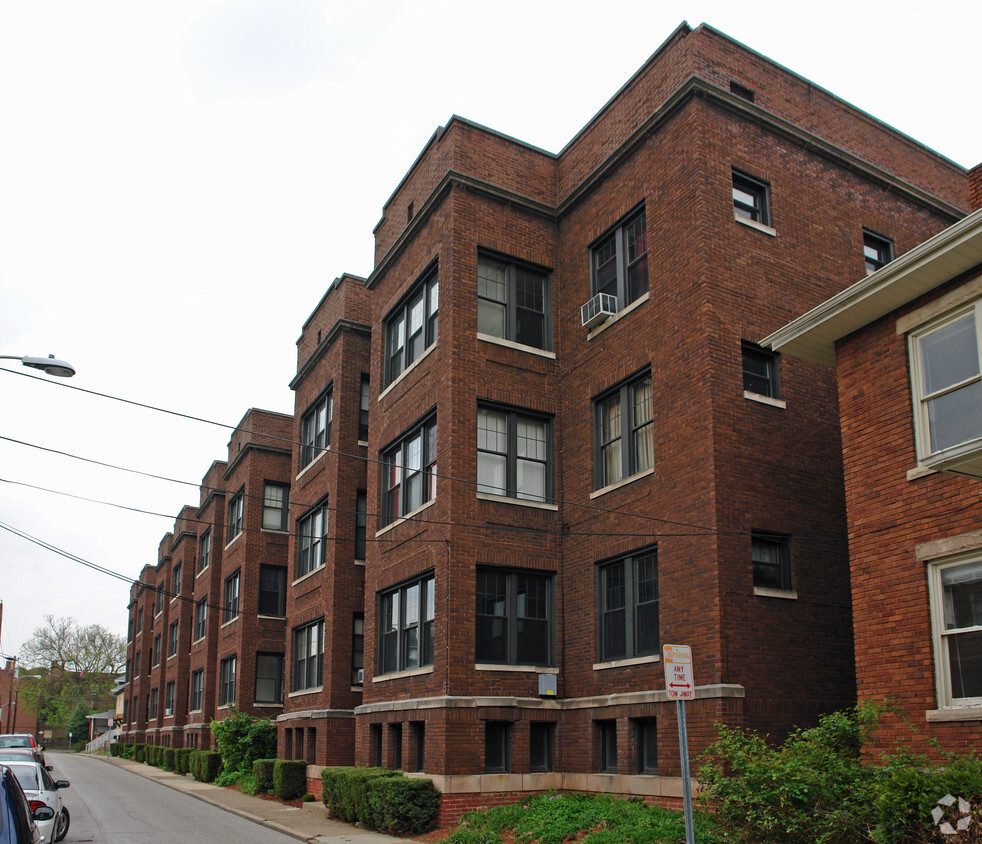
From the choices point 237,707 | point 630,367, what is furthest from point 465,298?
point 237,707

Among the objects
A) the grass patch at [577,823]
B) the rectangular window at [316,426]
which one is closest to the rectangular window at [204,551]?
the rectangular window at [316,426]

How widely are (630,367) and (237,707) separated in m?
23.2

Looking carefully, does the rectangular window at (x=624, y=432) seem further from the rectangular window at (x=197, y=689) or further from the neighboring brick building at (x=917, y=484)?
the rectangular window at (x=197, y=689)

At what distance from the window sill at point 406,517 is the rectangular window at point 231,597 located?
16561 mm

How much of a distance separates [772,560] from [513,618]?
5.62 meters

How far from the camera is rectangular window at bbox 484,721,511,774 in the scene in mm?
19406

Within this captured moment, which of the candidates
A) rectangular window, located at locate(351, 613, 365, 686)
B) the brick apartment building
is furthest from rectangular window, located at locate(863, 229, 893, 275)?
rectangular window, located at locate(351, 613, 365, 686)

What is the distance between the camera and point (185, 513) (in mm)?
57812

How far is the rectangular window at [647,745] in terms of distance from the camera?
17.5 metres

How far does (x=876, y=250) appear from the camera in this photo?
21266 mm

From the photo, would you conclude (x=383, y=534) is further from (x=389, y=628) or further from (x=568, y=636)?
(x=568, y=636)

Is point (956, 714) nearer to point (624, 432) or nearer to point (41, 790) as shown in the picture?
point (624, 432)

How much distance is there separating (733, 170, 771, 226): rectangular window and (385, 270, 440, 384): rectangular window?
23.0 feet

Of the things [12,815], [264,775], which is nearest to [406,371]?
[264,775]
